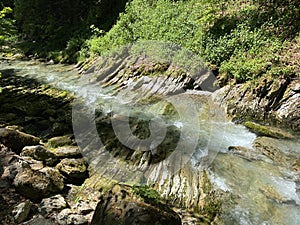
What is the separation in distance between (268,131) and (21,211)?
261 inches

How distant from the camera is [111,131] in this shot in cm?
806

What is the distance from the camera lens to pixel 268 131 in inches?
326

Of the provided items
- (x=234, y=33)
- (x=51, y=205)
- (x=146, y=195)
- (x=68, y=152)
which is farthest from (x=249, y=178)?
(x=234, y=33)

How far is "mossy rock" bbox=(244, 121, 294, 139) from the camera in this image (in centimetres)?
805

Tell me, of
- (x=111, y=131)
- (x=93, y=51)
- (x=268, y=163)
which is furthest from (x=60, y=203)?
(x=93, y=51)

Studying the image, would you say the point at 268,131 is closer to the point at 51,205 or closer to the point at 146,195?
the point at 146,195

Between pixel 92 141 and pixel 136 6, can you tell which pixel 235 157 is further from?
pixel 136 6

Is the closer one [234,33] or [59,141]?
[59,141]

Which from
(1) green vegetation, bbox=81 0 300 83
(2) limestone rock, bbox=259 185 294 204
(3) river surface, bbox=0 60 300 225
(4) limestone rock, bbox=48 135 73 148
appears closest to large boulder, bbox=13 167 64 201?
(4) limestone rock, bbox=48 135 73 148

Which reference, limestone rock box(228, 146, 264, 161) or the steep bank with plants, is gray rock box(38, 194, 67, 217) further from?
the steep bank with plants

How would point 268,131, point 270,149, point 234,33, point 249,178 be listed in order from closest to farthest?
point 249,178, point 270,149, point 268,131, point 234,33


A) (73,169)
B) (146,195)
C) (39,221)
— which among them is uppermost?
(146,195)

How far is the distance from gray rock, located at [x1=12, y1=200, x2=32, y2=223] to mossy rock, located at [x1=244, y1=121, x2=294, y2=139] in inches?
248

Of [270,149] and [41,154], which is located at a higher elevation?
[270,149]
